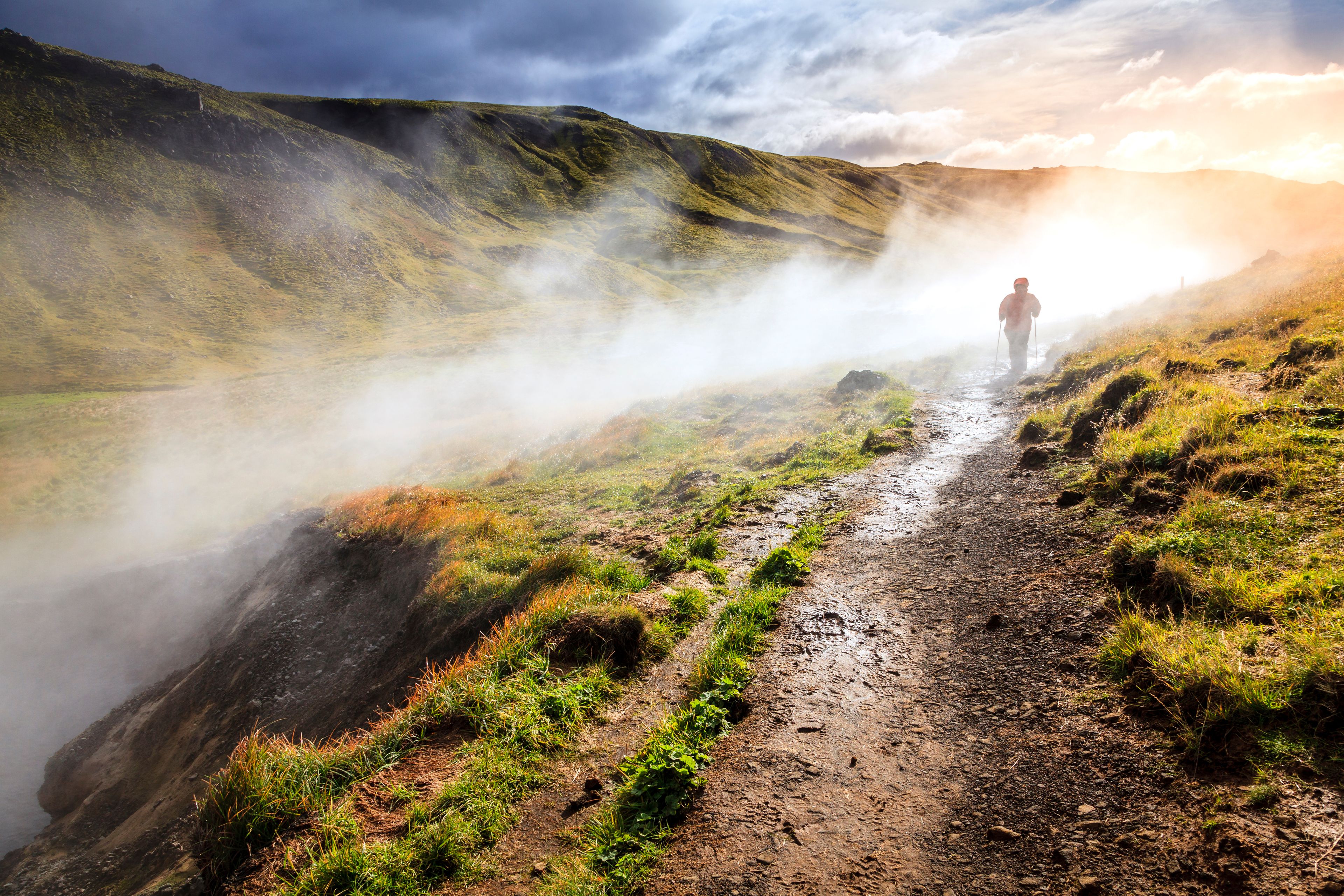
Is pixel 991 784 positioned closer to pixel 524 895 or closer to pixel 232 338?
pixel 524 895

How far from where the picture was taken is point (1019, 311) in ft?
76.3

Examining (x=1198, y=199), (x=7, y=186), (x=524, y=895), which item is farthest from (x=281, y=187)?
(x=1198, y=199)

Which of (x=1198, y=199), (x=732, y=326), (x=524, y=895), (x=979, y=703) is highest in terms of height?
(x=1198, y=199)

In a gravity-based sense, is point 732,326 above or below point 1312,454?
above

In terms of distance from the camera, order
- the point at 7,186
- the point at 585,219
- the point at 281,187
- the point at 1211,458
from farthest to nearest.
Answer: the point at 585,219
the point at 281,187
the point at 7,186
the point at 1211,458

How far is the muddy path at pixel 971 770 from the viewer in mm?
2797

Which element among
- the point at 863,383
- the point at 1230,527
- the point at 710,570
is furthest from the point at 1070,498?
the point at 863,383

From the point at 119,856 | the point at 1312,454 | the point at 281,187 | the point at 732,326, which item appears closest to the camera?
the point at 1312,454

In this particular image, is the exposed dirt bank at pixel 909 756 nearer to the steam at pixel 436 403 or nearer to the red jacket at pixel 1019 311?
the steam at pixel 436 403

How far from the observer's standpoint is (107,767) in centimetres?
1216

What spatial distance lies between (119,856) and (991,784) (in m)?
12.7

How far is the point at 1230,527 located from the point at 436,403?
40.1m

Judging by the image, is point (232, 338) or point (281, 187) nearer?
point (232, 338)

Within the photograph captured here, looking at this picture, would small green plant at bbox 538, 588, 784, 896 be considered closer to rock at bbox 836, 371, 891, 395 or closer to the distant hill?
rock at bbox 836, 371, 891, 395
